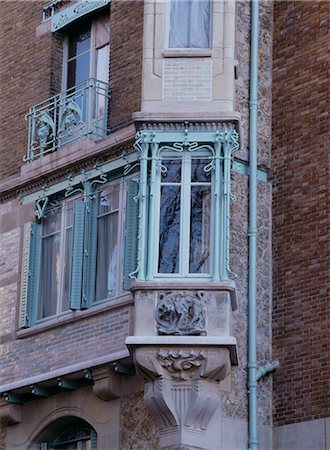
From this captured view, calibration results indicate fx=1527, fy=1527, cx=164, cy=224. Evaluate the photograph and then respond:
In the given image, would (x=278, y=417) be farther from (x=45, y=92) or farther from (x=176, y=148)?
(x=45, y=92)

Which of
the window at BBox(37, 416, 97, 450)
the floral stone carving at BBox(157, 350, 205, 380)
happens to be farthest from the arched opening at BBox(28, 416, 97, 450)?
the floral stone carving at BBox(157, 350, 205, 380)

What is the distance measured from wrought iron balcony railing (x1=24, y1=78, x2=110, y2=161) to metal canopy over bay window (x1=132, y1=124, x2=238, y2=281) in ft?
8.00

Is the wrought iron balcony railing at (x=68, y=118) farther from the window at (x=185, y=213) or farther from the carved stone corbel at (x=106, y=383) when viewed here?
the carved stone corbel at (x=106, y=383)

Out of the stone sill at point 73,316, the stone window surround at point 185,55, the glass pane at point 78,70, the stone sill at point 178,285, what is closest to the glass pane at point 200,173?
the stone window surround at point 185,55

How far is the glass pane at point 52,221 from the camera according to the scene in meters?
24.0

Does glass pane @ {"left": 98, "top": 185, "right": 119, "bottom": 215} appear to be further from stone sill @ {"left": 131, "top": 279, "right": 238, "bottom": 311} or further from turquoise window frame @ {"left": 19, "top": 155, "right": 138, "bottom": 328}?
stone sill @ {"left": 131, "top": 279, "right": 238, "bottom": 311}

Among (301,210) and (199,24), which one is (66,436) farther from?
(199,24)

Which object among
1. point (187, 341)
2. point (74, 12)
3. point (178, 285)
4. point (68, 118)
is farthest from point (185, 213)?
point (74, 12)

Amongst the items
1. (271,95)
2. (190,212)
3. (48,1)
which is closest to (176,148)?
(190,212)

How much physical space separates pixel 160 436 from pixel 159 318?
64.3 inches

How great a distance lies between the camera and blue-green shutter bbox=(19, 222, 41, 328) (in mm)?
23859

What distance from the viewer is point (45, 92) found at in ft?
83.6

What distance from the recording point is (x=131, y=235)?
22281 mm

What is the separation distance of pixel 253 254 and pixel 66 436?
4.10 m
